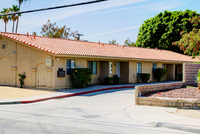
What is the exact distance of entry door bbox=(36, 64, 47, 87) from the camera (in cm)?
1939

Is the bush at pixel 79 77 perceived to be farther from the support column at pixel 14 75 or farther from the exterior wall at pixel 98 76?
the support column at pixel 14 75

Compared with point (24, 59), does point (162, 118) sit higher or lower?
lower

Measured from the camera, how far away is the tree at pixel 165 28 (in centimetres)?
4403

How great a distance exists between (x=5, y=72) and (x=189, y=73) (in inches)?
630

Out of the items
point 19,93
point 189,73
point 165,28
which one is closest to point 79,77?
point 19,93

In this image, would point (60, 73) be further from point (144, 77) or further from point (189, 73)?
point (144, 77)

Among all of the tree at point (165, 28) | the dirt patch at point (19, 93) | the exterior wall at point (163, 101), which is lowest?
the dirt patch at point (19, 93)

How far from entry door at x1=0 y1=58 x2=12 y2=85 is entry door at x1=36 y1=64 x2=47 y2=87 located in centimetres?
372

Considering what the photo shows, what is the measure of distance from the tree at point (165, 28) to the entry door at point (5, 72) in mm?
30761

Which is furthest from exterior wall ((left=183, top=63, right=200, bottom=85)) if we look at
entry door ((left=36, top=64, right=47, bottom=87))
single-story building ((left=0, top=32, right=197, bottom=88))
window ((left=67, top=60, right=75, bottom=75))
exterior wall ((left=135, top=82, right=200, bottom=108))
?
entry door ((left=36, top=64, right=47, bottom=87))

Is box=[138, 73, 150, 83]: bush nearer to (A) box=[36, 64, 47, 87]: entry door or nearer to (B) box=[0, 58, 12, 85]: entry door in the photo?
(A) box=[36, 64, 47, 87]: entry door

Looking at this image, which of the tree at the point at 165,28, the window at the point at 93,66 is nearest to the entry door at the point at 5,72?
the window at the point at 93,66

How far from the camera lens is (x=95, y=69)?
2347 centimetres

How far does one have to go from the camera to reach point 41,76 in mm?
19656
